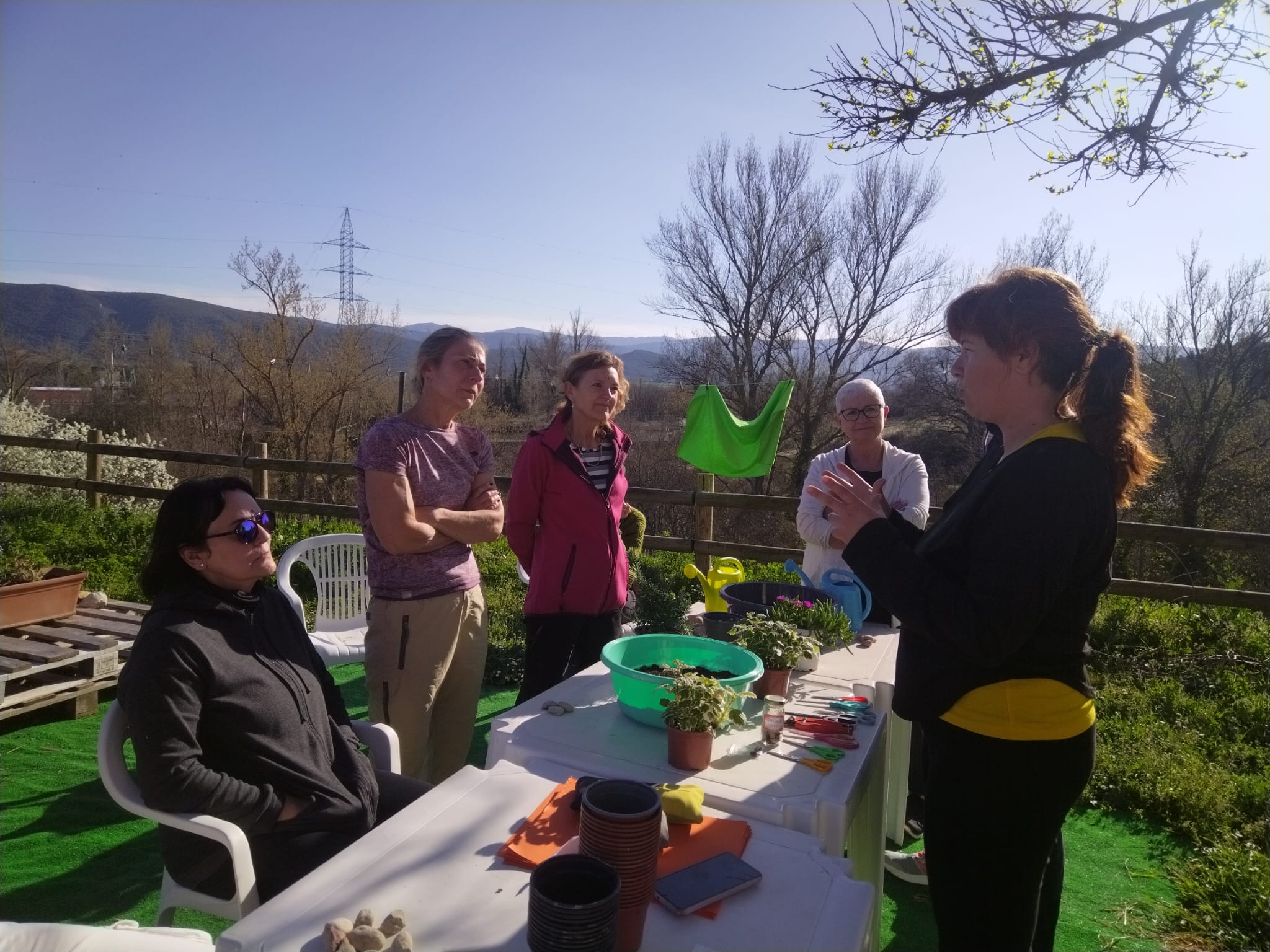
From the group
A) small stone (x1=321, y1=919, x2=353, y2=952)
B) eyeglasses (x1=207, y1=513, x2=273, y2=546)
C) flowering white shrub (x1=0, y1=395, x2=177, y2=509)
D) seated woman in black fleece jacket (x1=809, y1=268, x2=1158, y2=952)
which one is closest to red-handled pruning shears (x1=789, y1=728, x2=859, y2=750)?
seated woman in black fleece jacket (x1=809, y1=268, x2=1158, y2=952)

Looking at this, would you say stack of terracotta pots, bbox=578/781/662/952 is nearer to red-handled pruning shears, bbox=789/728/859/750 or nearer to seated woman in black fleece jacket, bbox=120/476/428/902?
red-handled pruning shears, bbox=789/728/859/750

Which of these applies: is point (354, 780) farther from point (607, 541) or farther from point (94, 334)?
point (94, 334)

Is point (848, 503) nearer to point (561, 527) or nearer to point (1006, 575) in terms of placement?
point (1006, 575)

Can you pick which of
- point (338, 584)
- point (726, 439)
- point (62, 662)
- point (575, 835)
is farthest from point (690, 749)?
point (726, 439)

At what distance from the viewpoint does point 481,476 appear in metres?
2.70

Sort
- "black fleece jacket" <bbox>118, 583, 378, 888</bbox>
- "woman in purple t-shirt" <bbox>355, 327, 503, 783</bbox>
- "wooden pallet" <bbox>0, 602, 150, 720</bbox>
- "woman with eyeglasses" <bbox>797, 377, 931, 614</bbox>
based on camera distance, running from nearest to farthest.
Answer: "black fleece jacket" <bbox>118, 583, 378, 888</bbox> → "woman in purple t-shirt" <bbox>355, 327, 503, 783</bbox> → "woman with eyeglasses" <bbox>797, 377, 931, 614</bbox> → "wooden pallet" <bbox>0, 602, 150, 720</bbox>

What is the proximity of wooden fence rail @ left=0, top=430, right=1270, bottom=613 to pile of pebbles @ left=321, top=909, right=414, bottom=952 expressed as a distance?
1.94m

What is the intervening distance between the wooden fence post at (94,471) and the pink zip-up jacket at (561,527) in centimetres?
714

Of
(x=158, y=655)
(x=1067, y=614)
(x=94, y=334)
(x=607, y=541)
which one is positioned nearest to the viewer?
(x=1067, y=614)

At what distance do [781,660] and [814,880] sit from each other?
83cm

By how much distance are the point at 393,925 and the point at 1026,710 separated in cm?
109

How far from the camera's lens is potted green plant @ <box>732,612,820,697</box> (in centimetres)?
203

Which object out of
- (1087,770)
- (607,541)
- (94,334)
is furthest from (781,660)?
(94,334)

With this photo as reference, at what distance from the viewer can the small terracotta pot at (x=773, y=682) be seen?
203 centimetres
